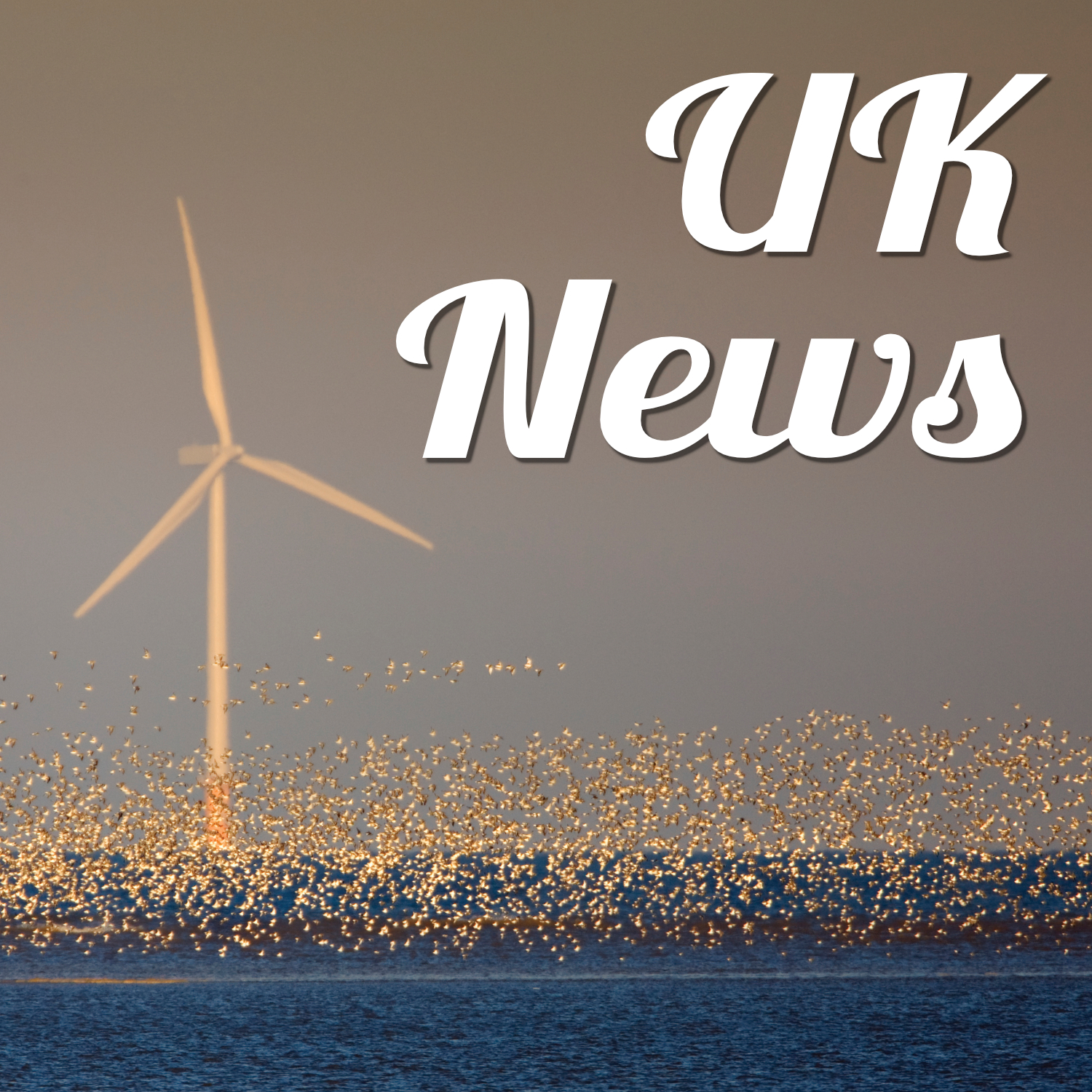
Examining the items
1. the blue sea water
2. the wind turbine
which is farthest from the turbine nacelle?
the blue sea water

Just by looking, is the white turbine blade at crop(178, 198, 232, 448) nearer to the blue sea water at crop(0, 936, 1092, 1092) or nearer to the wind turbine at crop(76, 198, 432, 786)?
the wind turbine at crop(76, 198, 432, 786)

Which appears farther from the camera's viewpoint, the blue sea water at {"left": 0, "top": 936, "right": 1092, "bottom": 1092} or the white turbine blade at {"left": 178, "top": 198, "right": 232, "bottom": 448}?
the white turbine blade at {"left": 178, "top": 198, "right": 232, "bottom": 448}

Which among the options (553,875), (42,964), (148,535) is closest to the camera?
(42,964)

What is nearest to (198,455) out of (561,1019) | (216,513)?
(216,513)

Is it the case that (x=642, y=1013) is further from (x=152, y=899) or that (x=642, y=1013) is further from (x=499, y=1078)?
(x=152, y=899)

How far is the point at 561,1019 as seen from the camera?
10.4 meters

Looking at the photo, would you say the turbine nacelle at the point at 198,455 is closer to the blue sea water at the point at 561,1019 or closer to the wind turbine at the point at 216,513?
the wind turbine at the point at 216,513

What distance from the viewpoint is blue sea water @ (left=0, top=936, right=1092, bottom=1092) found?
884 centimetres

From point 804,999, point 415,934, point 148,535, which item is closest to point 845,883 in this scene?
point 415,934

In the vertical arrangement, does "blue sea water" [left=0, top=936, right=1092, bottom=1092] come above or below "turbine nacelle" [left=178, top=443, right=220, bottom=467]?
below

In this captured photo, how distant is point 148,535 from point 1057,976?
55.6 feet

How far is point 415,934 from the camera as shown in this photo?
14.3 m

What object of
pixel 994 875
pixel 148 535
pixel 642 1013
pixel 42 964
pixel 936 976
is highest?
pixel 148 535

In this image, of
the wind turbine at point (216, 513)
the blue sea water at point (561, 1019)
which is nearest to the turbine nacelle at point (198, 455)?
the wind turbine at point (216, 513)
